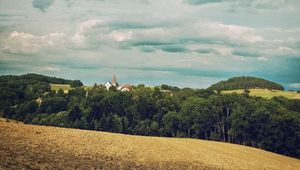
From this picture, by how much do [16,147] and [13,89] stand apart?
128522 mm

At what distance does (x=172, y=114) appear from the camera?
112 meters

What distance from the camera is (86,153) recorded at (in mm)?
34969

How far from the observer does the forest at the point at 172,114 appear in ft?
320

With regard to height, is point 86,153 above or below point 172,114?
above

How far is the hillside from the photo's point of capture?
28828mm

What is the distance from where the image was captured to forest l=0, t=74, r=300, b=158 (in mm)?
97438

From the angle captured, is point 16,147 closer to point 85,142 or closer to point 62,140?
point 62,140

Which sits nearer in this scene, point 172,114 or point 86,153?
point 86,153

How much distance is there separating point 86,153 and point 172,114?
77962 millimetres

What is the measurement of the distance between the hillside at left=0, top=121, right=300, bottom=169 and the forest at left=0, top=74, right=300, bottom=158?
169 feet

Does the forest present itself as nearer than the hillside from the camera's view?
No

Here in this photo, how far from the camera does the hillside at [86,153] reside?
28.8 m

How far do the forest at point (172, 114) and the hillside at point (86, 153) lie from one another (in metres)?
51.4

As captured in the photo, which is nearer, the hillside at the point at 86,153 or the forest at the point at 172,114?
the hillside at the point at 86,153
